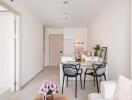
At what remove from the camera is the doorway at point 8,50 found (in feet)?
17.8

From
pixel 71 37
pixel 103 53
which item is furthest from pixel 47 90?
pixel 71 37

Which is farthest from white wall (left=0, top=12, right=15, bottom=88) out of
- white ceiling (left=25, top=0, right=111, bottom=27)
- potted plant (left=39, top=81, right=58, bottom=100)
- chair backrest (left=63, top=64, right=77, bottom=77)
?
potted plant (left=39, top=81, right=58, bottom=100)

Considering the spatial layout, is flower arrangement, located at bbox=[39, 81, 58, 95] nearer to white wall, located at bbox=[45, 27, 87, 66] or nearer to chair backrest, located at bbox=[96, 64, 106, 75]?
chair backrest, located at bbox=[96, 64, 106, 75]

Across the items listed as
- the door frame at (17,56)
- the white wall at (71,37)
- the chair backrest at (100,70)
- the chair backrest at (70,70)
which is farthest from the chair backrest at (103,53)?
the white wall at (71,37)

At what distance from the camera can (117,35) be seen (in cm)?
584

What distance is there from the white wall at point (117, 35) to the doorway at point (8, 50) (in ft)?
10.5

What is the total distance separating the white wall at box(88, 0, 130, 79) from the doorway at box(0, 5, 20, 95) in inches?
126

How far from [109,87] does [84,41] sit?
8.36m

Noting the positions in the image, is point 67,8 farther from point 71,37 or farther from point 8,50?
point 71,37

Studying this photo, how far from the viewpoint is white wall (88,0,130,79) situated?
16.9 feet

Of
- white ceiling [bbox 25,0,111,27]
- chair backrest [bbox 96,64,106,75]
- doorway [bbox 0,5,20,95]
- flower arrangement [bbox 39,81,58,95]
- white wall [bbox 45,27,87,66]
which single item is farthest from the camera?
white wall [bbox 45,27,87,66]

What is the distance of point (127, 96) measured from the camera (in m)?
2.78

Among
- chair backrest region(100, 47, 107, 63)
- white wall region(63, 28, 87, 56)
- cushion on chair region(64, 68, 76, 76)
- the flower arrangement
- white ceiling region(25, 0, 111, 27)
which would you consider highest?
white ceiling region(25, 0, 111, 27)

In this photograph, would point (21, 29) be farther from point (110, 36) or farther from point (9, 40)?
point (110, 36)
